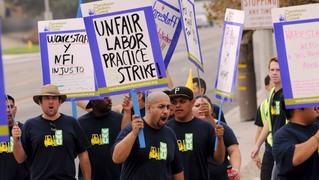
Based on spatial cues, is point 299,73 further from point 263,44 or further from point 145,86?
point 263,44

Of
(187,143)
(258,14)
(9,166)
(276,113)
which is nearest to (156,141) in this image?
(187,143)

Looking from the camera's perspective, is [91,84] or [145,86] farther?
[91,84]

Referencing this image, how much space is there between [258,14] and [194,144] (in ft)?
21.6

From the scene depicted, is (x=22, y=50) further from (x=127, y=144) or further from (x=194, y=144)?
(x=127, y=144)

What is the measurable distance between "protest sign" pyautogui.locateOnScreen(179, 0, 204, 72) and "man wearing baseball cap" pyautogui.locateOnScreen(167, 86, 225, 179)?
0.66 metres

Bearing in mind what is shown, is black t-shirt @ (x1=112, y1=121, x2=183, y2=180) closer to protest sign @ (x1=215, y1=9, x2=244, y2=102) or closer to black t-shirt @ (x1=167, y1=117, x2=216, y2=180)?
black t-shirt @ (x1=167, y1=117, x2=216, y2=180)

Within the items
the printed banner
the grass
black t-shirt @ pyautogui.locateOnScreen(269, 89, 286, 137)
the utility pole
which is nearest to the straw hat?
the printed banner

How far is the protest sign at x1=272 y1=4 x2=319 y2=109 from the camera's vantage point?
8461 mm

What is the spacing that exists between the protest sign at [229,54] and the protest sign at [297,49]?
2.16 meters

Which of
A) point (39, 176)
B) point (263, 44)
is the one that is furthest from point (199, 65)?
point (263, 44)

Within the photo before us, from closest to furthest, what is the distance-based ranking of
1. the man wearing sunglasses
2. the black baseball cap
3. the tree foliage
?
1. the man wearing sunglasses
2. the black baseball cap
3. the tree foliage

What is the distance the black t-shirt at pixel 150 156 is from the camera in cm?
953

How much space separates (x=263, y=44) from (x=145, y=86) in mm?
9423

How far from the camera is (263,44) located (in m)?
18.9
